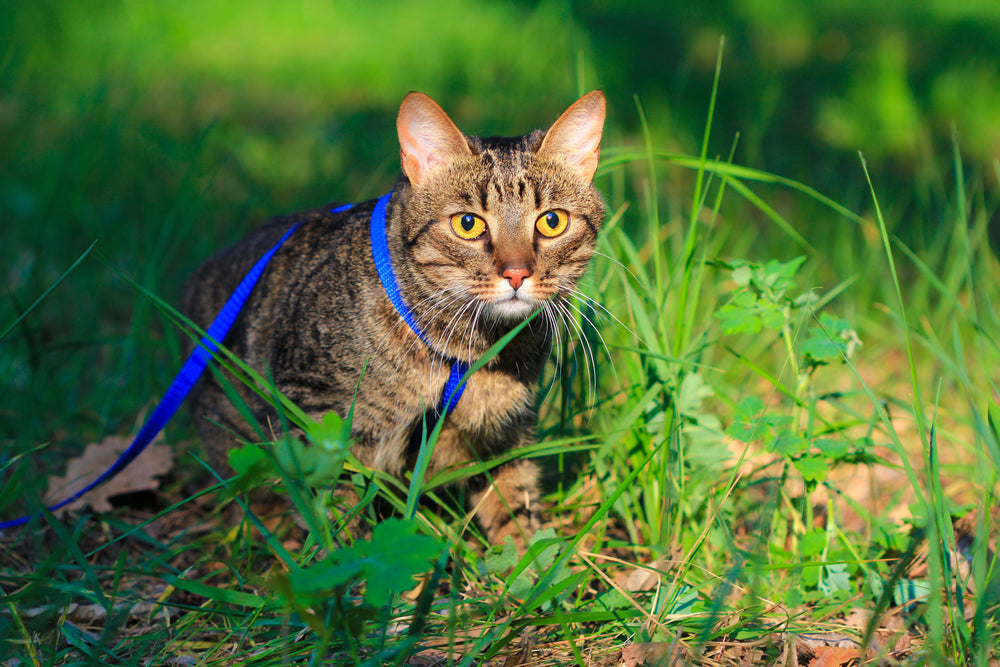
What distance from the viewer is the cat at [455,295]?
6.35 ft

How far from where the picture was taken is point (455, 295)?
1898mm

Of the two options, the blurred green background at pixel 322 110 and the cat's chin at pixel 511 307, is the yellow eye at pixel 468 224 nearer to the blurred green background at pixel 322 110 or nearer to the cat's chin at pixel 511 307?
the cat's chin at pixel 511 307

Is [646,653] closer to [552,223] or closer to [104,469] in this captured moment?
[552,223]

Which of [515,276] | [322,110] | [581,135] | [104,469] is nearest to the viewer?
[515,276]

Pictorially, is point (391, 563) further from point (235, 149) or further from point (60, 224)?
point (235, 149)

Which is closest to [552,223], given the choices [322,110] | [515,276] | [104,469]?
[515,276]

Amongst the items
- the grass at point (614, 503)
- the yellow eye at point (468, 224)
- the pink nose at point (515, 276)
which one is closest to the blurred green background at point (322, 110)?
the grass at point (614, 503)

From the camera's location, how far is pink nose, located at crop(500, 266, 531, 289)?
5.98 feet

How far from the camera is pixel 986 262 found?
2.93 metres

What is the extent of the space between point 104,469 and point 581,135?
1.86 m

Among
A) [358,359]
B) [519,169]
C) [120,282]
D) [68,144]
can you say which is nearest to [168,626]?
[358,359]

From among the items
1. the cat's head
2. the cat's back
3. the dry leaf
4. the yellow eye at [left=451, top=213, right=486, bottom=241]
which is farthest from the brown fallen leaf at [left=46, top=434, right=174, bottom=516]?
the dry leaf

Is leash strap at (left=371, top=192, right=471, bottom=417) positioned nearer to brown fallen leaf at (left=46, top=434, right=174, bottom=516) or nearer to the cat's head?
the cat's head

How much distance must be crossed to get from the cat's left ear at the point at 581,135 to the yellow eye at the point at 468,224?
298mm
